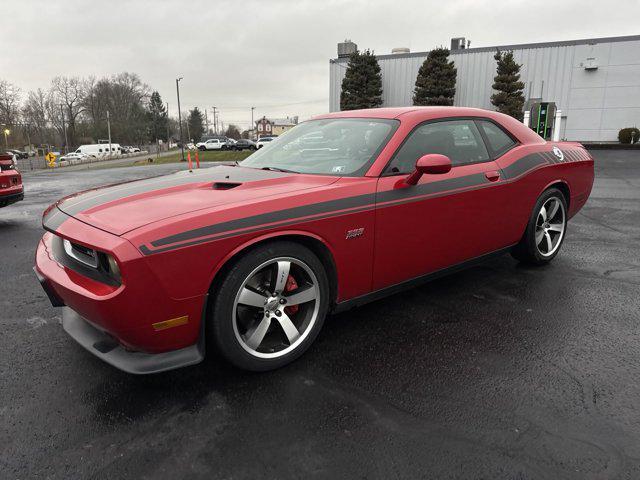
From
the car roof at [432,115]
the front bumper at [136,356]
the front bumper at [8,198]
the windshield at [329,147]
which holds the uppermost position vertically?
the car roof at [432,115]

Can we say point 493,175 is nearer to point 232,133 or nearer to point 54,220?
point 54,220

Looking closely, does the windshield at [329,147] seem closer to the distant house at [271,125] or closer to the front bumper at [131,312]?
the front bumper at [131,312]

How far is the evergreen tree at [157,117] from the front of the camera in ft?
317

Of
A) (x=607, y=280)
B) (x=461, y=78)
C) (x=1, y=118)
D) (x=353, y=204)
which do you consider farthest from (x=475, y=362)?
(x=1, y=118)

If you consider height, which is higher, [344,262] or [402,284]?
[344,262]

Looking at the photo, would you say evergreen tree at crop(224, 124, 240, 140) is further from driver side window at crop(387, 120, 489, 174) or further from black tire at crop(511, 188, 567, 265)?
driver side window at crop(387, 120, 489, 174)

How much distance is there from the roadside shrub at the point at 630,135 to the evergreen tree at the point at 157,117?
8581 cm

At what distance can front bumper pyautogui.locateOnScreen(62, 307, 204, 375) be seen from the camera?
2166 mm

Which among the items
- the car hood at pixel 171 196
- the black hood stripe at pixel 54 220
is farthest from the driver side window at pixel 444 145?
the black hood stripe at pixel 54 220

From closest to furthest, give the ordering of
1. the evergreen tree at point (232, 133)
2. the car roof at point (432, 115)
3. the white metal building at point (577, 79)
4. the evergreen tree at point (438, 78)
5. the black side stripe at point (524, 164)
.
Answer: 1. the car roof at point (432, 115)
2. the black side stripe at point (524, 164)
3. the white metal building at point (577, 79)
4. the evergreen tree at point (438, 78)
5. the evergreen tree at point (232, 133)

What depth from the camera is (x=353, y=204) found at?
2684mm

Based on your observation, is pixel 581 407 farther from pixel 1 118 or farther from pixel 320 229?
pixel 1 118

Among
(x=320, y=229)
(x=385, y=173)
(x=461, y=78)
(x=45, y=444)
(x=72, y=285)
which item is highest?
(x=461, y=78)

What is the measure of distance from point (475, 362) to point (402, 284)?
0.70 metres
